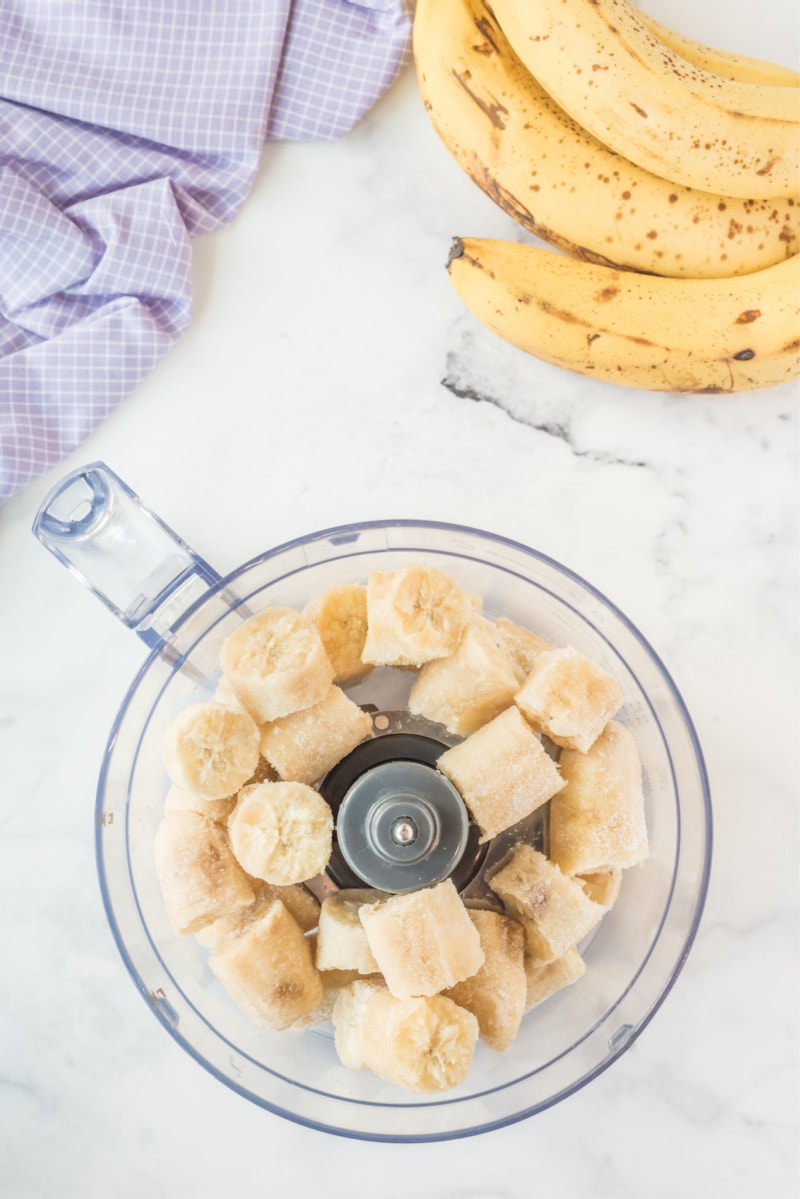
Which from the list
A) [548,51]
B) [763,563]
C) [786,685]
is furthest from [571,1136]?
[548,51]

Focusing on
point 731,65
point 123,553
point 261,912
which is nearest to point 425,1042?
point 261,912

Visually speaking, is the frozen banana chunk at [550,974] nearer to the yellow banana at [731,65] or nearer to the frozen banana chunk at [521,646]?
the frozen banana chunk at [521,646]

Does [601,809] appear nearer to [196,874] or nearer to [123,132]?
[196,874]

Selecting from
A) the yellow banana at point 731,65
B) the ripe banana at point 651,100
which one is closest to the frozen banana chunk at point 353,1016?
the ripe banana at point 651,100

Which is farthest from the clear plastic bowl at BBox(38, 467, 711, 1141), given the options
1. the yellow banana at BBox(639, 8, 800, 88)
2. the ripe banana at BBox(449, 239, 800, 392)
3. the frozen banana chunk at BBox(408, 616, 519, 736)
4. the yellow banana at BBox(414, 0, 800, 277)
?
the yellow banana at BBox(639, 8, 800, 88)

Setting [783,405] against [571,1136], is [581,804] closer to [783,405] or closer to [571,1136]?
[571,1136]

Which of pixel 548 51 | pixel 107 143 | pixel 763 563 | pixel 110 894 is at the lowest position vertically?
pixel 763 563
